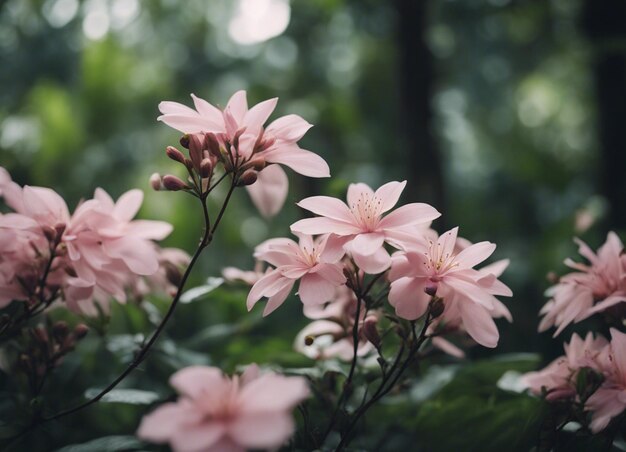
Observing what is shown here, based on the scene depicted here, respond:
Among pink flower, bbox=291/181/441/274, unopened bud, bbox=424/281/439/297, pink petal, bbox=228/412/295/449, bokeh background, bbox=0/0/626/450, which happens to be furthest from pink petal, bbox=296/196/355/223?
bokeh background, bbox=0/0/626/450

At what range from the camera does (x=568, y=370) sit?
63cm

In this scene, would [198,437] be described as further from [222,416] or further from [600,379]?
[600,379]

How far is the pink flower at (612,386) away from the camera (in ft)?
1.80

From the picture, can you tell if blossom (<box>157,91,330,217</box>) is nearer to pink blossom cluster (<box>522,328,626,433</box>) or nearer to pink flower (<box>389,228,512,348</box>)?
pink flower (<box>389,228,512,348</box>)

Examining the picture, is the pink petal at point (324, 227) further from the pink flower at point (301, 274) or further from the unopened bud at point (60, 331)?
the unopened bud at point (60, 331)

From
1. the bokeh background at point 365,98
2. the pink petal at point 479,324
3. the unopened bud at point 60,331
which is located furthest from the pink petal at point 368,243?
the bokeh background at point 365,98

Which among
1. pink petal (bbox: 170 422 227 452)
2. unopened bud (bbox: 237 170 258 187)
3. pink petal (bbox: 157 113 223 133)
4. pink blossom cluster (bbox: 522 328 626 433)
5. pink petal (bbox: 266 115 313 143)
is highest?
pink petal (bbox: 157 113 223 133)

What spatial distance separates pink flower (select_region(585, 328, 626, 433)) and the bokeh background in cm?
64

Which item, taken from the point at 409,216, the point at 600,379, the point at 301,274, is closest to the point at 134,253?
the point at 301,274

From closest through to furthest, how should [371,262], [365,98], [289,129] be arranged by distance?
[371,262]
[289,129]
[365,98]

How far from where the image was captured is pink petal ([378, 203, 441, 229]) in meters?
0.54

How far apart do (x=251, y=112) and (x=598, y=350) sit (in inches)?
18.6

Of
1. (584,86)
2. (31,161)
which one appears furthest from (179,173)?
(584,86)

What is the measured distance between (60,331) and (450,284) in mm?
449
